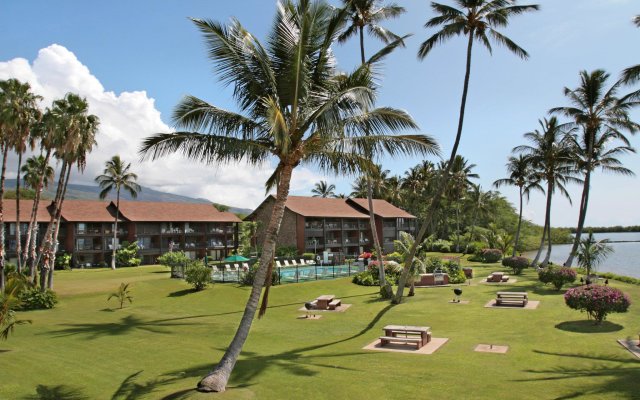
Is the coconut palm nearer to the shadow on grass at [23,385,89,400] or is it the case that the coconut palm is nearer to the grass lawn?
the grass lawn

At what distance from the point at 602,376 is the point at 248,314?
28.7 feet

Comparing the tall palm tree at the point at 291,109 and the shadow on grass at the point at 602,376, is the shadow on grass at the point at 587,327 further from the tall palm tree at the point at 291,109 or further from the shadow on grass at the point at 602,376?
the tall palm tree at the point at 291,109

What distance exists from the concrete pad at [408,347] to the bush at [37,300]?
60.2 ft

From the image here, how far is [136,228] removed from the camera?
2442 inches

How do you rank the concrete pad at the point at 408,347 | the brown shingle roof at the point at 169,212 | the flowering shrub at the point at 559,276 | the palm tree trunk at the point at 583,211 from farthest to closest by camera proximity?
the brown shingle roof at the point at 169,212 → the palm tree trunk at the point at 583,211 → the flowering shrub at the point at 559,276 → the concrete pad at the point at 408,347

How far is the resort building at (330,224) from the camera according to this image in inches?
2366

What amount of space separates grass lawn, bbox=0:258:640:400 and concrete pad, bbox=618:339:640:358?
25 cm

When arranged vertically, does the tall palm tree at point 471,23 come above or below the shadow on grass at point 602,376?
above

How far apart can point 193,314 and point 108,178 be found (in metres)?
40.6

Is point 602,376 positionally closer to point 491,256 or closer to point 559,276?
point 559,276

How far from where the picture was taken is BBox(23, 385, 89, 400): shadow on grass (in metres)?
10.1

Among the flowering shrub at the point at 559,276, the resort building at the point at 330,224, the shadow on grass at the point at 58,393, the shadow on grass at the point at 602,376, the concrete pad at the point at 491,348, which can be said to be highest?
the resort building at the point at 330,224

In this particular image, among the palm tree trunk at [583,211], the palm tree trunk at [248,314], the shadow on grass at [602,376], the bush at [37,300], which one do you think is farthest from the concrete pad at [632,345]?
the bush at [37,300]

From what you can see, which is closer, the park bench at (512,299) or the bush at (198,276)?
the park bench at (512,299)
